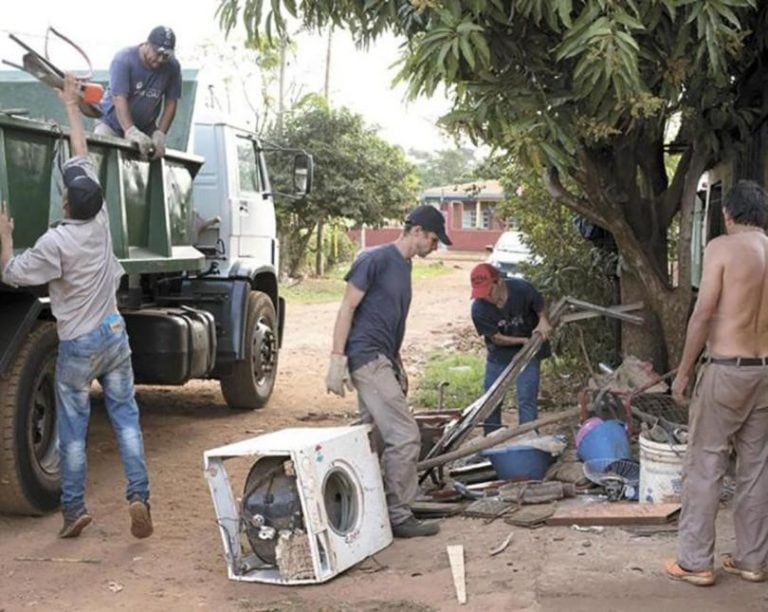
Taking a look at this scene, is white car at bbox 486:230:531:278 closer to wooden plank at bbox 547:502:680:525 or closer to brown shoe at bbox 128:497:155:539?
wooden plank at bbox 547:502:680:525

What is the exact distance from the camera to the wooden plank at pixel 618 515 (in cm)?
539

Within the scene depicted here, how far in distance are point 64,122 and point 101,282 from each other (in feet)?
9.95

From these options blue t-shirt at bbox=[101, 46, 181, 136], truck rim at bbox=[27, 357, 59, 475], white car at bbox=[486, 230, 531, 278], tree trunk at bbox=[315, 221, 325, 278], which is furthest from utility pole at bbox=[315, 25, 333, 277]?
truck rim at bbox=[27, 357, 59, 475]

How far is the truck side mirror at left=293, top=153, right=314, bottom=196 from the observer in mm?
9859

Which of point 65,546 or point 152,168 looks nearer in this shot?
point 65,546

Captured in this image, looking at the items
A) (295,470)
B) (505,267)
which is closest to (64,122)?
(295,470)

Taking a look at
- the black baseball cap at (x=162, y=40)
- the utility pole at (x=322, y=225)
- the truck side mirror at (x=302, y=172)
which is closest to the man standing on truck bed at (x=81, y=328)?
the black baseball cap at (x=162, y=40)

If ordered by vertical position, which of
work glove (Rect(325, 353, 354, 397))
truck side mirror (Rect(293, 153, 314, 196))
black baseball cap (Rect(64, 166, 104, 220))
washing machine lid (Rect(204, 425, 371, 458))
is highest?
truck side mirror (Rect(293, 153, 314, 196))

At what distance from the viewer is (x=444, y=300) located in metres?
22.9

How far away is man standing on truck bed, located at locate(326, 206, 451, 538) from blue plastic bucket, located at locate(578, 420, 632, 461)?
123 centimetres

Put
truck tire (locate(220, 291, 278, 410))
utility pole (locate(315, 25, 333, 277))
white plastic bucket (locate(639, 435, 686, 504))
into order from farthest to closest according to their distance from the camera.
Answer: utility pole (locate(315, 25, 333, 277)) < truck tire (locate(220, 291, 278, 410)) < white plastic bucket (locate(639, 435, 686, 504))

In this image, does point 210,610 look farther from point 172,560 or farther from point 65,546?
point 65,546

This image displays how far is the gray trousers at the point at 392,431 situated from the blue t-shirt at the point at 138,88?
3183mm

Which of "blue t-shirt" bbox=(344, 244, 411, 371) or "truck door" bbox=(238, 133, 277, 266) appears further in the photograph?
"truck door" bbox=(238, 133, 277, 266)
